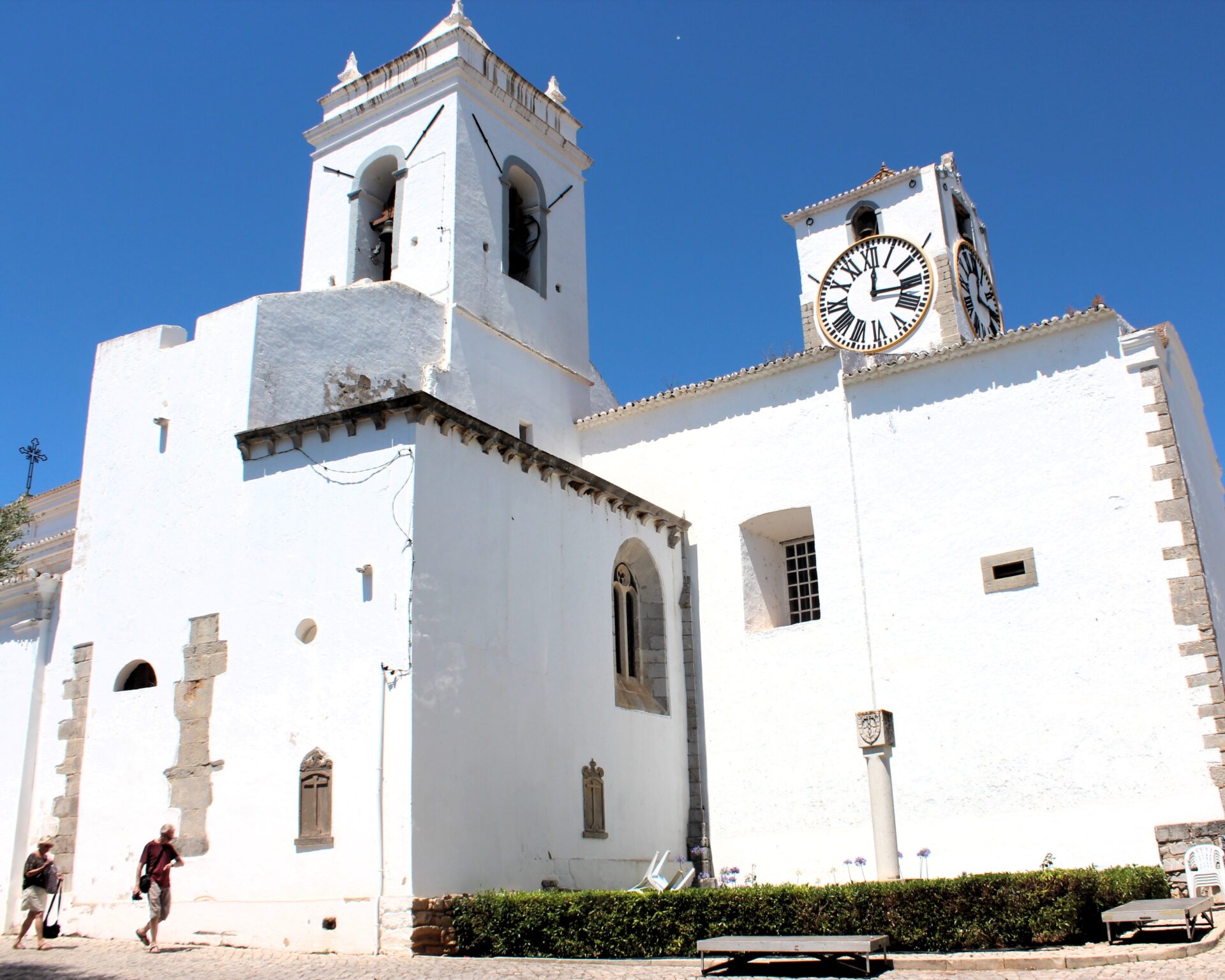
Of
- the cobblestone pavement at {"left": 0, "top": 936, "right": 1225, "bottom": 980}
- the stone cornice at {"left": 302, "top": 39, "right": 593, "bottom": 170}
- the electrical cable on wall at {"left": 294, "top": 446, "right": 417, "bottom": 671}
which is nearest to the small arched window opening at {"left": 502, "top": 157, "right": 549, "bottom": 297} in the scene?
the stone cornice at {"left": 302, "top": 39, "right": 593, "bottom": 170}

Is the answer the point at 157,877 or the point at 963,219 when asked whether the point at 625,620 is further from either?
the point at 963,219

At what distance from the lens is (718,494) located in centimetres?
1778

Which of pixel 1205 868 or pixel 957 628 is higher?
pixel 957 628

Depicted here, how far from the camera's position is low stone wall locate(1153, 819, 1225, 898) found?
12.5 metres

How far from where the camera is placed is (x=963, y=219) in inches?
977

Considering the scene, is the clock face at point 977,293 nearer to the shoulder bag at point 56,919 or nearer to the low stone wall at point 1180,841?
the low stone wall at point 1180,841

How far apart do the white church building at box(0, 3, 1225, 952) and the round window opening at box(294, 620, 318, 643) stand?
39mm

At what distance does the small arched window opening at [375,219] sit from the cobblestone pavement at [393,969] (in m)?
11.8

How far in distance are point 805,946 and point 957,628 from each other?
23.6ft

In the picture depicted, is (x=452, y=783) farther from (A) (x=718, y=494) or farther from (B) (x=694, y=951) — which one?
(A) (x=718, y=494)

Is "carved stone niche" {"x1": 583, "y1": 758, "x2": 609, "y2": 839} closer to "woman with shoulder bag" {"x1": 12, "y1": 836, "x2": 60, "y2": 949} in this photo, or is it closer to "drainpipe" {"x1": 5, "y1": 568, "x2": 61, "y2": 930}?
"woman with shoulder bag" {"x1": 12, "y1": 836, "x2": 60, "y2": 949}

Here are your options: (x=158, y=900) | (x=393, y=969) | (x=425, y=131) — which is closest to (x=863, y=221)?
(x=425, y=131)

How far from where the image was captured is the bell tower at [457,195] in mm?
19203

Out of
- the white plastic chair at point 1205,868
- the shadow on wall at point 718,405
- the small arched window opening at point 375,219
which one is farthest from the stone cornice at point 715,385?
the white plastic chair at point 1205,868
